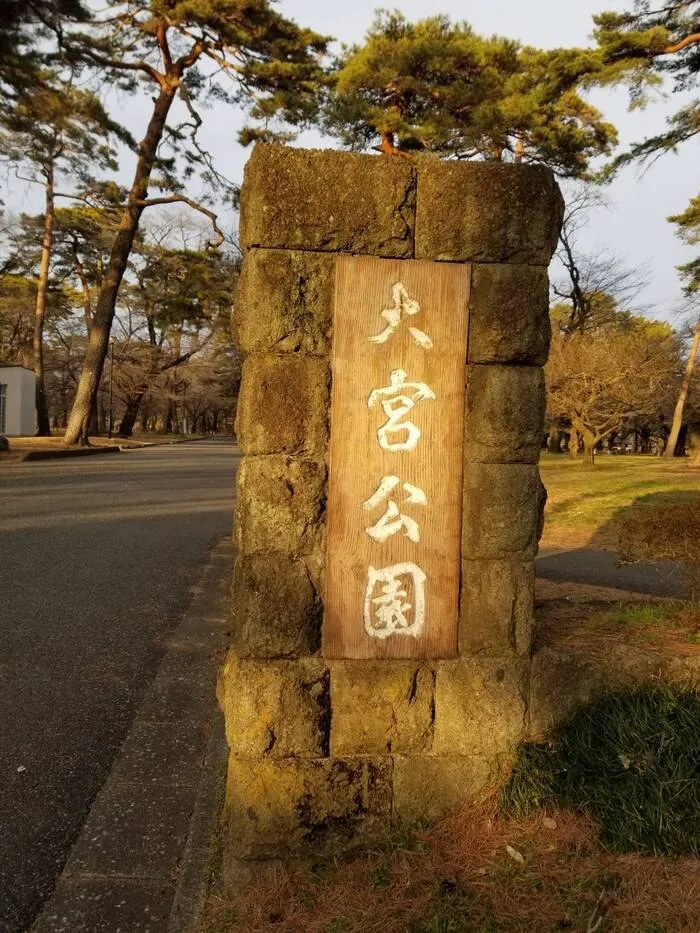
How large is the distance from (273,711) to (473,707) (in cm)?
69

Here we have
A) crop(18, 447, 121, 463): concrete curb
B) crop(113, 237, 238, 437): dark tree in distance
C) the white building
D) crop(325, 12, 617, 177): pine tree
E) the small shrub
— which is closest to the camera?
the small shrub

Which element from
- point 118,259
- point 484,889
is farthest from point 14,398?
point 484,889

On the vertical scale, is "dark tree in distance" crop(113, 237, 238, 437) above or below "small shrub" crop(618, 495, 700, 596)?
above

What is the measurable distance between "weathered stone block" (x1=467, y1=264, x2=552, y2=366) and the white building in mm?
31532

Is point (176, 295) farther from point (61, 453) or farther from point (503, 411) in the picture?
point (503, 411)

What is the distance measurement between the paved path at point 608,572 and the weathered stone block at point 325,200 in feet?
14.8

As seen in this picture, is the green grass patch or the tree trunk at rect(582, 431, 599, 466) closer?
the green grass patch

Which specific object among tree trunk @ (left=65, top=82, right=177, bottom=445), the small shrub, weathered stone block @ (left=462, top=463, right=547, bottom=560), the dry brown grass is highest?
tree trunk @ (left=65, top=82, right=177, bottom=445)

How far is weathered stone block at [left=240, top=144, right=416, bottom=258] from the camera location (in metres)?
2.03

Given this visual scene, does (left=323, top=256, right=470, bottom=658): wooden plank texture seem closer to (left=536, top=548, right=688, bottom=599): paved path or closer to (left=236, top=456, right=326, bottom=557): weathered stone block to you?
(left=236, top=456, right=326, bottom=557): weathered stone block

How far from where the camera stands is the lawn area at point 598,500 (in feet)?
29.0

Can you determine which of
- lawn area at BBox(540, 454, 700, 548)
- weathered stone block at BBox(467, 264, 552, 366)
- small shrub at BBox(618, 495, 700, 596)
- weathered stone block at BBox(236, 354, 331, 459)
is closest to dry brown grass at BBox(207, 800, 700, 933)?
weathered stone block at BBox(236, 354, 331, 459)

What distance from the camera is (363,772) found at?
2121mm

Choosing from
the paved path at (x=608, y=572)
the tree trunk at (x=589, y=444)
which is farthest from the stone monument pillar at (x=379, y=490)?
the tree trunk at (x=589, y=444)
